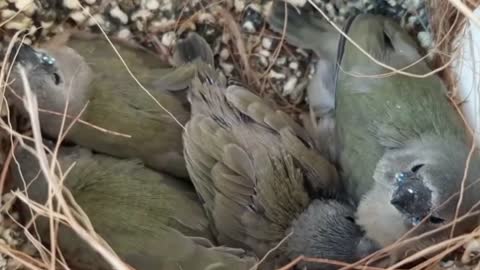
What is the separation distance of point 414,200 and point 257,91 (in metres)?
0.55

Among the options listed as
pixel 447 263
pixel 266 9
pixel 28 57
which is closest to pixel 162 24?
pixel 266 9

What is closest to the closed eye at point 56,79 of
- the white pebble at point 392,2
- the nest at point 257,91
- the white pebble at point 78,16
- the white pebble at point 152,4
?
the nest at point 257,91

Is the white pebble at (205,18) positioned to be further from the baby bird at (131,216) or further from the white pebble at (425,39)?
the white pebble at (425,39)

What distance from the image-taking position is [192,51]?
192cm

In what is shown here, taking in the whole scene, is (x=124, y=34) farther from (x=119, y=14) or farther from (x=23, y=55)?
(x=23, y=55)

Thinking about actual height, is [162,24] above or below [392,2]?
below

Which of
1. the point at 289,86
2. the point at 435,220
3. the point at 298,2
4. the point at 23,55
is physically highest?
the point at 298,2

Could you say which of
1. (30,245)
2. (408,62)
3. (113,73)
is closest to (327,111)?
(408,62)

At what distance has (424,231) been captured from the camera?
5.61 feet

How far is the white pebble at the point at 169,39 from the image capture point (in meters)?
2.01

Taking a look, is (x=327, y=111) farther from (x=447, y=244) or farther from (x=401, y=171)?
(x=447, y=244)

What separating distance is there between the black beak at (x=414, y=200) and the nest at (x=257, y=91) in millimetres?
78

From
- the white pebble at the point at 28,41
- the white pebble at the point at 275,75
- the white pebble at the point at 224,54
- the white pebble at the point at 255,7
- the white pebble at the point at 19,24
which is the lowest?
the white pebble at the point at 275,75

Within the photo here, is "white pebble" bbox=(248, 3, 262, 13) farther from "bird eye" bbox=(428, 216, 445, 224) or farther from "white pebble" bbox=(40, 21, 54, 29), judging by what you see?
"bird eye" bbox=(428, 216, 445, 224)
